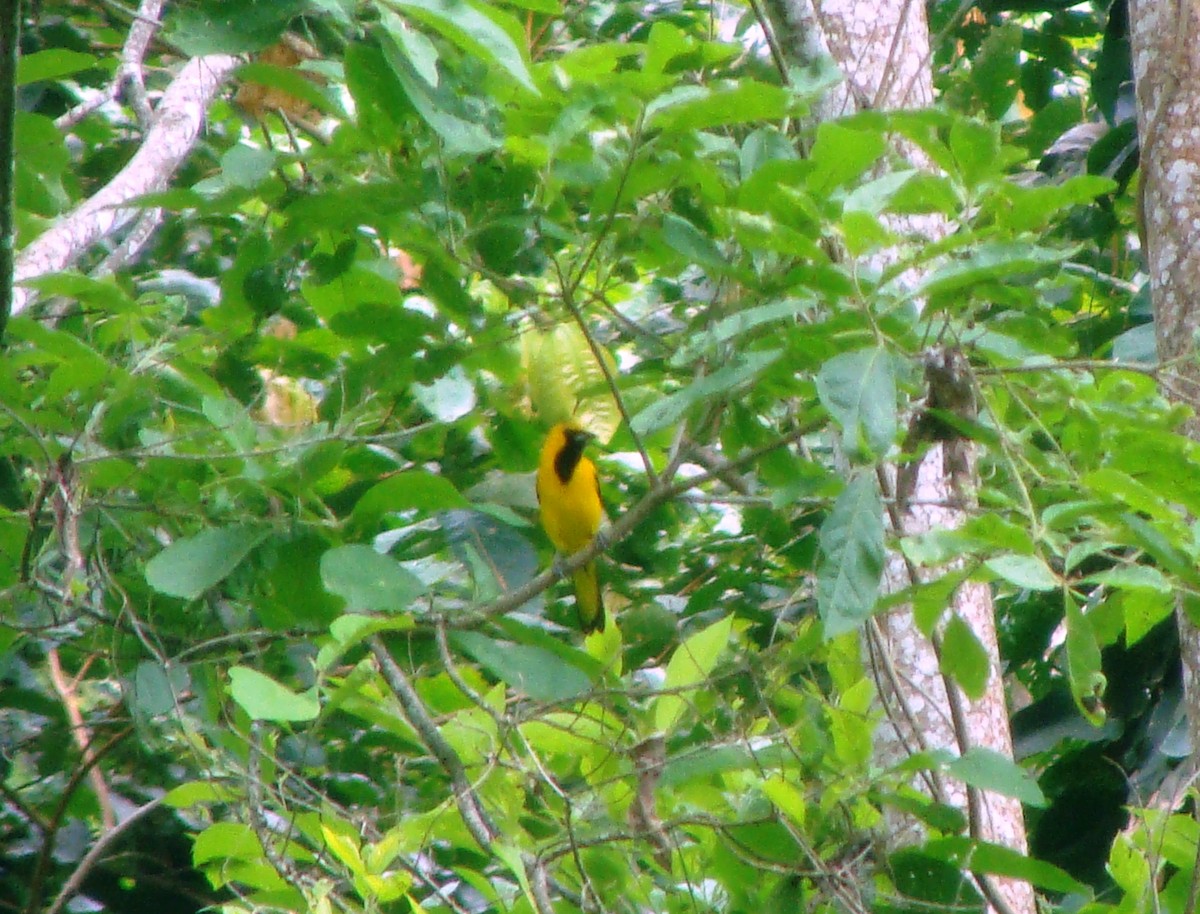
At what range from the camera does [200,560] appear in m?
2.13

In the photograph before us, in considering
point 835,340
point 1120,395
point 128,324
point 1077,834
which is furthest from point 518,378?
point 1077,834

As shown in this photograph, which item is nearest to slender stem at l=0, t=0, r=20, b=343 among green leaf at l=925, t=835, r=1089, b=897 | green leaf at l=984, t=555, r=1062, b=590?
green leaf at l=984, t=555, r=1062, b=590

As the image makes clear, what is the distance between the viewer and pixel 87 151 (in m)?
4.16

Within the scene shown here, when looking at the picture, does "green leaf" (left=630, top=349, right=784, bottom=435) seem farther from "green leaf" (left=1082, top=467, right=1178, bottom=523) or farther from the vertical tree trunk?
the vertical tree trunk

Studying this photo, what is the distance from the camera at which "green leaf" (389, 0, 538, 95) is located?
1.36 metres

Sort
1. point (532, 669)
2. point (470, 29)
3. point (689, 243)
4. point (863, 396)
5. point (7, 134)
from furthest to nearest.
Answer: point (532, 669) → point (689, 243) → point (7, 134) → point (863, 396) → point (470, 29)

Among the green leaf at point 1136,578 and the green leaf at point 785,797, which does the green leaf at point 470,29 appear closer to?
the green leaf at point 1136,578

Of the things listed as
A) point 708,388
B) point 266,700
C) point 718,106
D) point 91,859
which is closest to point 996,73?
point 718,106

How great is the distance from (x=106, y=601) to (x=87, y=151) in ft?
6.53

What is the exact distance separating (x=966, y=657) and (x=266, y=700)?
3.33ft

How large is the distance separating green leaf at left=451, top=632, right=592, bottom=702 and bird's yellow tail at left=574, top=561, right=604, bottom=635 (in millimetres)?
1367

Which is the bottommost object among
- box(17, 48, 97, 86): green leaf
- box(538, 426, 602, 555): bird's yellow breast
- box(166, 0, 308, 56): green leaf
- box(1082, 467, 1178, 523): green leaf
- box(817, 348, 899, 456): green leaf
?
box(538, 426, 602, 555): bird's yellow breast

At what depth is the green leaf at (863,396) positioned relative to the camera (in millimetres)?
1584

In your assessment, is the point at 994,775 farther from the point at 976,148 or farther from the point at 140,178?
the point at 140,178
